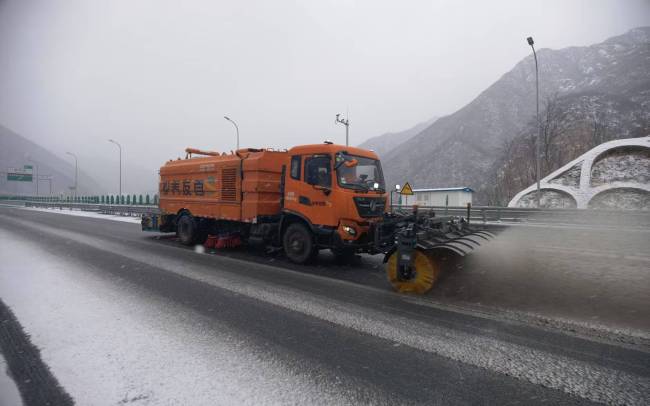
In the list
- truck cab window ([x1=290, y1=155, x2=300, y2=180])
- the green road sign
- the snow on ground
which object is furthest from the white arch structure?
the green road sign

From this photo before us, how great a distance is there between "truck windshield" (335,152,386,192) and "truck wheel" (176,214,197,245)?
5473mm

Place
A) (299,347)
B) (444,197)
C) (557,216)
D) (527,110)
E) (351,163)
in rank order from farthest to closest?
(527,110) < (444,197) < (557,216) < (351,163) < (299,347)

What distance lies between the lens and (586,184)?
928 inches

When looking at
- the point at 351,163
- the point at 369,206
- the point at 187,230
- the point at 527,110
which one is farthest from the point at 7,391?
the point at 527,110

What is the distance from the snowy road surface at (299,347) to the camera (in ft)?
8.79

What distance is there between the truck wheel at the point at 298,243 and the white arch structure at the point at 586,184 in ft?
74.7

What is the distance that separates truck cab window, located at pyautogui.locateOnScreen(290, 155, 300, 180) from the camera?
307 inches

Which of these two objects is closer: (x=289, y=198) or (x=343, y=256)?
(x=289, y=198)

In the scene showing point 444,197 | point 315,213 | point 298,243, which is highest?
point 444,197

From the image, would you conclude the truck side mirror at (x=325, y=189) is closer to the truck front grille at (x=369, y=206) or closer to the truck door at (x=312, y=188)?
the truck door at (x=312, y=188)

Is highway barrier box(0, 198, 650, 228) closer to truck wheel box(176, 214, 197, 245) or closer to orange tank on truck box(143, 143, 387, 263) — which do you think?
orange tank on truck box(143, 143, 387, 263)

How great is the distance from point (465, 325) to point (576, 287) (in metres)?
2.67

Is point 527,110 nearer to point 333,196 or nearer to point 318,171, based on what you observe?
point 318,171

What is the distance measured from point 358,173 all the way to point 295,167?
1460mm
